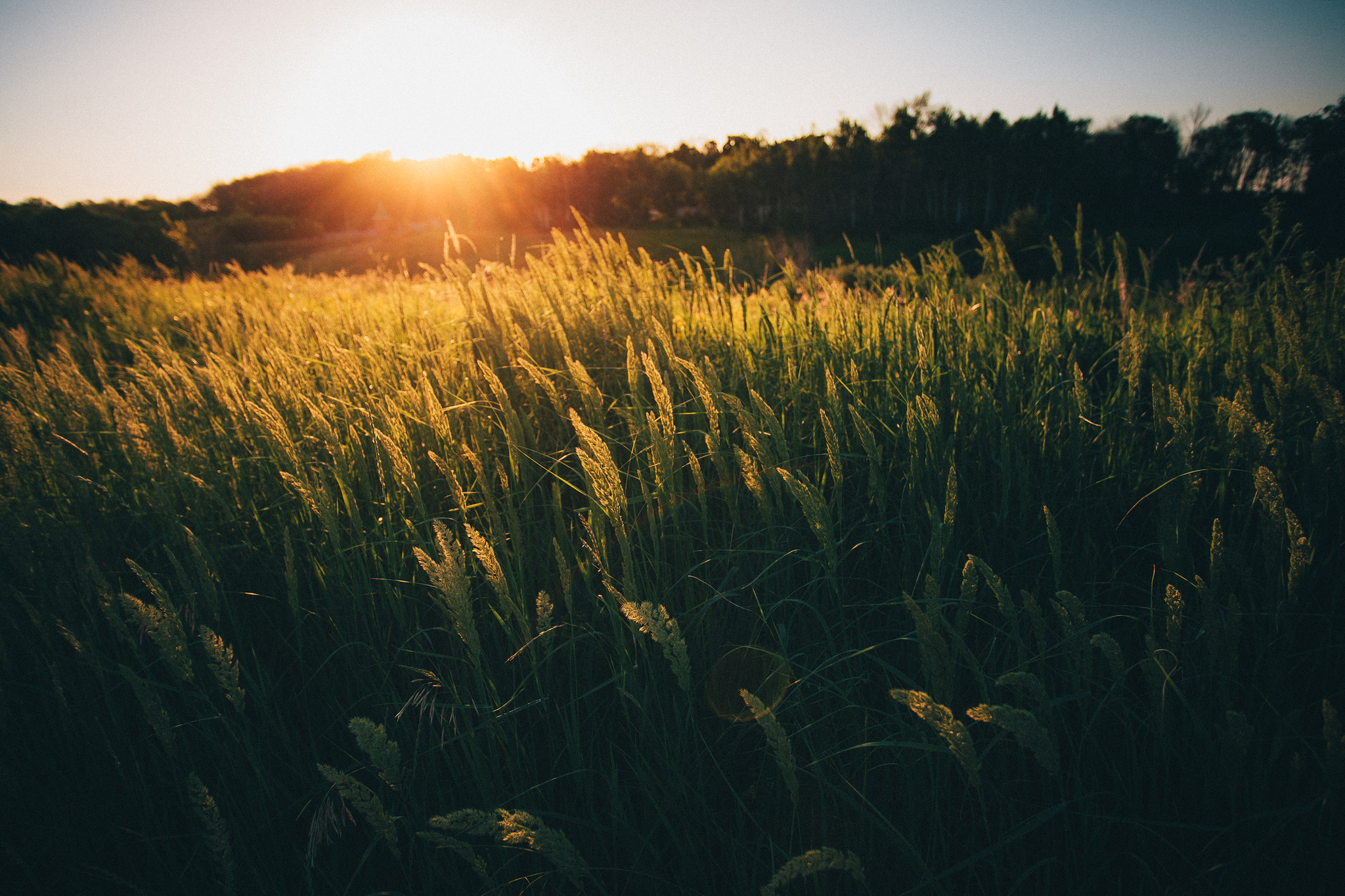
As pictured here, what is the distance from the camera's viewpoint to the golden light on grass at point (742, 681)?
1.10 metres

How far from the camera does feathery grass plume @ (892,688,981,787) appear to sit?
70 cm

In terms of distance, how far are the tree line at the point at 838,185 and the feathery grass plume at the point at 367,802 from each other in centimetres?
4166

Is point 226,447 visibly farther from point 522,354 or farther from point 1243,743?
point 1243,743

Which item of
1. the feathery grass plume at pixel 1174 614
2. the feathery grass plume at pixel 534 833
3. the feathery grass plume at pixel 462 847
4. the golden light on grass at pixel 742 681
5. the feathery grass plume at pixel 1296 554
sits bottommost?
the golden light on grass at pixel 742 681

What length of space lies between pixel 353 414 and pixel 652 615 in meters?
1.74

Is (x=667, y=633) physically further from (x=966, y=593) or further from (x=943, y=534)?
(x=943, y=534)

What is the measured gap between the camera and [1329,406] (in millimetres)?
1167

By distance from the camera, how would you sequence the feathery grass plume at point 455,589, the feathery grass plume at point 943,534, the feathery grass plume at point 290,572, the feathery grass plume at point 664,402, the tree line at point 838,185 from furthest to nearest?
the tree line at point 838,185 → the feathery grass plume at point 664,402 → the feathery grass plume at point 290,572 → the feathery grass plume at point 943,534 → the feathery grass plume at point 455,589

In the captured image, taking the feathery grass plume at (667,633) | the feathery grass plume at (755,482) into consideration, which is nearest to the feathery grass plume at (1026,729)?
the feathery grass plume at (667,633)

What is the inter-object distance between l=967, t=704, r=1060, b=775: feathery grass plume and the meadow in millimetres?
10

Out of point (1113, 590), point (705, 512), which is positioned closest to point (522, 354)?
point (705, 512)

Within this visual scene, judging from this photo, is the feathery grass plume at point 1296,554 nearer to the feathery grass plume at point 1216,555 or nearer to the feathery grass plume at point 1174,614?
the feathery grass plume at point 1216,555

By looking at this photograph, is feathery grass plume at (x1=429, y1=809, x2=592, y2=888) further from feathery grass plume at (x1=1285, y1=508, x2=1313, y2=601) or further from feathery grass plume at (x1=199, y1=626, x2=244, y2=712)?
feathery grass plume at (x1=1285, y1=508, x2=1313, y2=601)

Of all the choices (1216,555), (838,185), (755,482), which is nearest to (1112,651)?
(1216,555)
